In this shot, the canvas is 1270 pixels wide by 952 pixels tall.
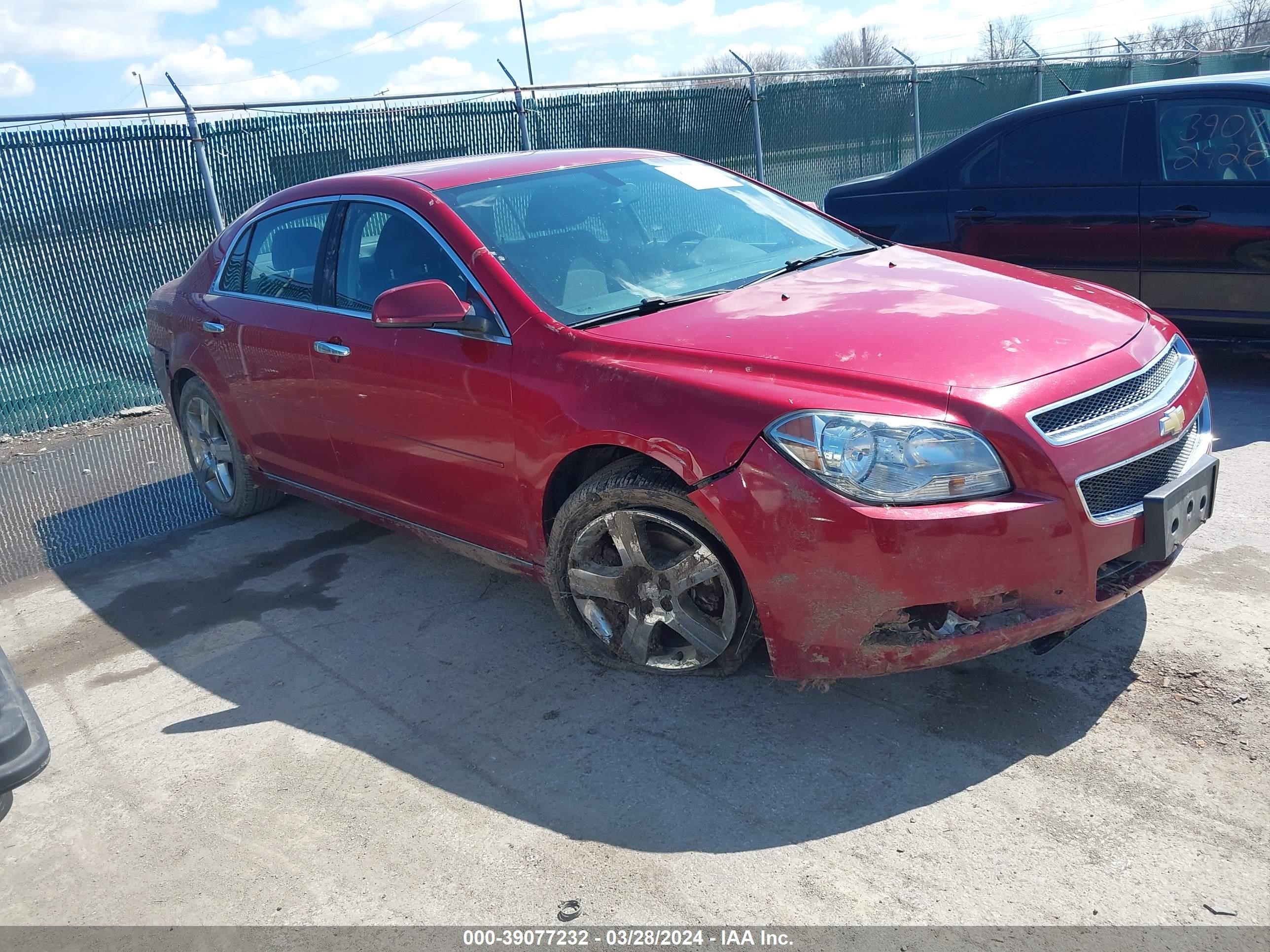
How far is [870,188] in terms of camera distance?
7.09 metres

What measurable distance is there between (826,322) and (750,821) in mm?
1507

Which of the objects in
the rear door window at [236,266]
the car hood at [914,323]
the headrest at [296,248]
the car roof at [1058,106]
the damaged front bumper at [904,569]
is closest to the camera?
the damaged front bumper at [904,569]

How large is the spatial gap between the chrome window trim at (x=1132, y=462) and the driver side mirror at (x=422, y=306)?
2.05m


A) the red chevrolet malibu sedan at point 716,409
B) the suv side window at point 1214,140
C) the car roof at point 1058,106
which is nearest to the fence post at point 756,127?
the car roof at point 1058,106

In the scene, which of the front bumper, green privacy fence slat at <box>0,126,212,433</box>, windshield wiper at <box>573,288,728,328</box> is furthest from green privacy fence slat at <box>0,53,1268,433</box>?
the front bumper

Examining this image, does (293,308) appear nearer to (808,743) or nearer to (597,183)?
(597,183)

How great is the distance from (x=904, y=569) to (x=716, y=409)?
0.69 metres

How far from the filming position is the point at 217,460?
5.70 m

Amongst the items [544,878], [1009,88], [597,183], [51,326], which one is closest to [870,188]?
[597,183]

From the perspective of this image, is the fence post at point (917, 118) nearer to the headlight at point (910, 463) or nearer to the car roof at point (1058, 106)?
the car roof at point (1058, 106)

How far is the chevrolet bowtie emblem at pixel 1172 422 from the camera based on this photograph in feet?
10.1

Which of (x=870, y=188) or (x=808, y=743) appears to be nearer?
(x=808, y=743)

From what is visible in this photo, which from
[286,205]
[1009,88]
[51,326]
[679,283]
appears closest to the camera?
[679,283]

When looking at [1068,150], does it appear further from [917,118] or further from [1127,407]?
[917,118]
